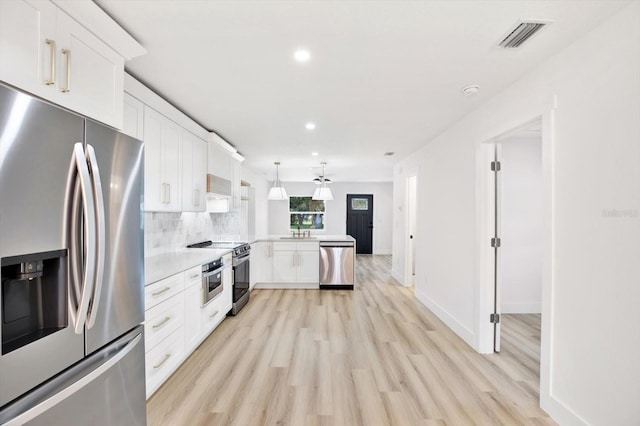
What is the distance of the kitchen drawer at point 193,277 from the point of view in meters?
2.72

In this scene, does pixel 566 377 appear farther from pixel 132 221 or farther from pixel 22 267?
pixel 22 267

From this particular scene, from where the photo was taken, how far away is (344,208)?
34.0 ft

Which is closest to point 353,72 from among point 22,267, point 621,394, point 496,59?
point 496,59

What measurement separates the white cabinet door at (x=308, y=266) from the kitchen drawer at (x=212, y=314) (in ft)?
6.34

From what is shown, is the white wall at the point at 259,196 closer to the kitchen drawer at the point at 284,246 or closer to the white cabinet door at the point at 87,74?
the kitchen drawer at the point at 284,246

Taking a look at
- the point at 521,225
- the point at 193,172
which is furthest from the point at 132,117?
the point at 521,225

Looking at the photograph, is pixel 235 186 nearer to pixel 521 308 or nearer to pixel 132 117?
pixel 132 117

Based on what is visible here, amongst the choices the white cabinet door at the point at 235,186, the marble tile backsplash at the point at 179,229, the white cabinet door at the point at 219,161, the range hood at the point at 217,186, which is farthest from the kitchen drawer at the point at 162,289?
the white cabinet door at the point at 235,186

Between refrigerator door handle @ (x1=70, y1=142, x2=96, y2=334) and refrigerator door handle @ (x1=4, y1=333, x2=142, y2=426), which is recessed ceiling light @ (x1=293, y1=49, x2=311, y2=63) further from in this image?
refrigerator door handle @ (x1=4, y1=333, x2=142, y2=426)

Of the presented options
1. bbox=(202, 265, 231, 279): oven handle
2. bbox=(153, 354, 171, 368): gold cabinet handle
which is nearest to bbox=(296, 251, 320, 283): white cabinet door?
bbox=(202, 265, 231, 279): oven handle

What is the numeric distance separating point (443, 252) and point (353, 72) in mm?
2715

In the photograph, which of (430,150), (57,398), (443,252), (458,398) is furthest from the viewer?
(430,150)

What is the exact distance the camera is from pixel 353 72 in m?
2.29

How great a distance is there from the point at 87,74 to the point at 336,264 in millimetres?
4582
